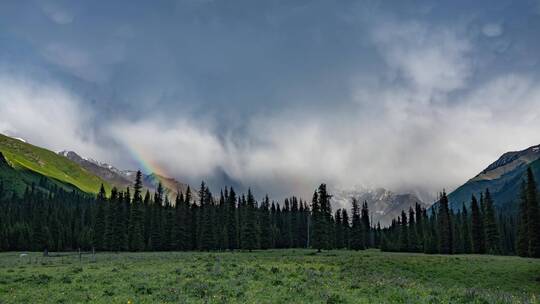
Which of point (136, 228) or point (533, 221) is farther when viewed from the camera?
point (136, 228)

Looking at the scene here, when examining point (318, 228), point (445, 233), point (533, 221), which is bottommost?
point (445, 233)

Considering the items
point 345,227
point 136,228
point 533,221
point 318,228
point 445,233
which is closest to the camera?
point 533,221

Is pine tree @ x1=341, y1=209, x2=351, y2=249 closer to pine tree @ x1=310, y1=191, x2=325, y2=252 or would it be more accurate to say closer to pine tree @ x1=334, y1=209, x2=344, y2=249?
pine tree @ x1=334, y1=209, x2=344, y2=249

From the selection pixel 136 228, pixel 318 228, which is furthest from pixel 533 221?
pixel 136 228

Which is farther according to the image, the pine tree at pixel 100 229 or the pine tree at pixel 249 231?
the pine tree at pixel 100 229

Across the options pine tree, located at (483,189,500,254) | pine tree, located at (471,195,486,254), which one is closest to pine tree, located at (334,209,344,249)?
pine tree, located at (471,195,486,254)

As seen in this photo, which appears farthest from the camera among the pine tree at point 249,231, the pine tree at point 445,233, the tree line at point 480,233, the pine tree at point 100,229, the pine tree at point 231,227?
the pine tree at point 231,227

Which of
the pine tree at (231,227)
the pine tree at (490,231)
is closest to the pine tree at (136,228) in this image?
the pine tree at (231,227)

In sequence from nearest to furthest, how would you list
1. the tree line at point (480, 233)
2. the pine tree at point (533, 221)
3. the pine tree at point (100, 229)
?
the pine tree at point (533, 221)
the tree line at point (480, 233)
the pine tree at point (100, 229)

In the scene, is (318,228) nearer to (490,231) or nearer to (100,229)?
(490,231)

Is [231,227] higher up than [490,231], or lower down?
higher up

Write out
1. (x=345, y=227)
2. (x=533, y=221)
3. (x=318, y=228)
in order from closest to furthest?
(x=533, y=221) → (x=318, y=228) → (x=345, y=227)

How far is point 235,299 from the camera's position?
18562 millimetres

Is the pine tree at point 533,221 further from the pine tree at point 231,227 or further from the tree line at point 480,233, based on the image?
the pine tree at point 231,227
